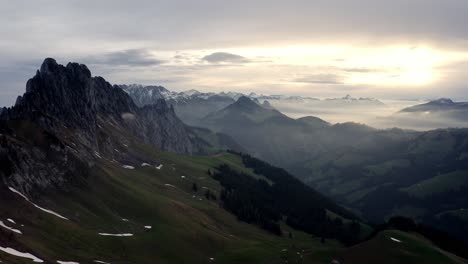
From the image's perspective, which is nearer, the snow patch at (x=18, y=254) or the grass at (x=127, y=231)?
the snow patch at (x=18, y=254)

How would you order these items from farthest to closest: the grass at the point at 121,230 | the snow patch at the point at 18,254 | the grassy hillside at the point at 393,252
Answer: the grassy hillside at the point at 393,252 → the grass at the point at 121,230 → the snow patch at the point at 18,254

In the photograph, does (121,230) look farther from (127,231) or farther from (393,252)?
(393,252)

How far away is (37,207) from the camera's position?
126812 millimetres

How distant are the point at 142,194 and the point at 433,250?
4006 inches

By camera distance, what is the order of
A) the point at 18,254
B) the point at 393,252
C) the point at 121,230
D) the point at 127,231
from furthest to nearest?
the point at 127,231 < the point at 121,230 < the point at 393,252 < the point at 18,254

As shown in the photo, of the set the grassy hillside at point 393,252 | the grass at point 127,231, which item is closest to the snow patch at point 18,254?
the grass at point 127,231

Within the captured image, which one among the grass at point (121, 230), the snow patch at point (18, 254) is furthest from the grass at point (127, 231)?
the snow patch at point (18, 254)

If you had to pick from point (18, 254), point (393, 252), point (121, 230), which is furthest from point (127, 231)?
point (393, 252)

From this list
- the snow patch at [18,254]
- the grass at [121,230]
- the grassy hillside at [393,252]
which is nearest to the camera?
the snow patch at [18,254]

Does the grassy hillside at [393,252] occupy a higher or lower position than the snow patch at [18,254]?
lower

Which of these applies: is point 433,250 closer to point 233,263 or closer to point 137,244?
point 233,263

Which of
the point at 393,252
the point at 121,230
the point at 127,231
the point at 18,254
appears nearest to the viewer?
the point at 18,254

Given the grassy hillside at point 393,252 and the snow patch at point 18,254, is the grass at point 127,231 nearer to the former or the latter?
the grassy hillside at point 393,252

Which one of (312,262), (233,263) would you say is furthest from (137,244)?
(312,262)
